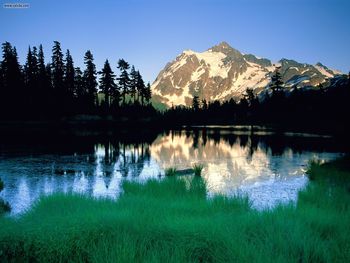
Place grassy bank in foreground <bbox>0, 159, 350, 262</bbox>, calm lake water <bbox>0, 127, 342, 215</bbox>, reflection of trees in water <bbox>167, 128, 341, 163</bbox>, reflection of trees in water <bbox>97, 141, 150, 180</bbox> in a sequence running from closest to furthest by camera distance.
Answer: grassy bank in foreground <bbox>0, 159, 350, 262</bbox>, calm lake water <bbox>0, 127, 342, 215</bbox>, reflection of trees in water <bbox>97, 141, 150, 180</bbox>, reflection of trees in water <bbox>167, 128, 341, 163</bbox>

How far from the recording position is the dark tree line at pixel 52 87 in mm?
73188

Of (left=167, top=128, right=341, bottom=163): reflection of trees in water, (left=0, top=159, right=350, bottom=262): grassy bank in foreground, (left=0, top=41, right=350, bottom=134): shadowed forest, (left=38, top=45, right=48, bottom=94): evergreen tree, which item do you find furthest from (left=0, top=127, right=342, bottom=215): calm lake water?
(left=38, top=45, right=48, bottom=94): evergreen tree

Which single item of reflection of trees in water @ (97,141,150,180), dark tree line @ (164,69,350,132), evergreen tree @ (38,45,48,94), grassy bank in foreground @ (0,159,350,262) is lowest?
reflection of trees in water @ (97,141,150,180)

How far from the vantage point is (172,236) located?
27.2 ft

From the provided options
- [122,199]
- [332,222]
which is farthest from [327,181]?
[122,199]

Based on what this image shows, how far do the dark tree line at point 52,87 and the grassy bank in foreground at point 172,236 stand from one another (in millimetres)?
67164

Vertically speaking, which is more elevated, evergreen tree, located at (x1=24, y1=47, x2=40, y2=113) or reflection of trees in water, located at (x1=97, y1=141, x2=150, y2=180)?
evergreen tree, located at (x1=24, y1=47, x2=40, y2=113)

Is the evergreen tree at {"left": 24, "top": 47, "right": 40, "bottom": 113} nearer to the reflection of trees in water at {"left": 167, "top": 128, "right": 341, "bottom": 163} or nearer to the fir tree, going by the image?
the fir tree

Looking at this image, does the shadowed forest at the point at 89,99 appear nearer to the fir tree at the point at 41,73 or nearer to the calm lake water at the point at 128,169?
the fir tree at the point at 41,73

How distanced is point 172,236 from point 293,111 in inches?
3671

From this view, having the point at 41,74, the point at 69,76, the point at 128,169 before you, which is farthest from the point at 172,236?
the point at 69,76

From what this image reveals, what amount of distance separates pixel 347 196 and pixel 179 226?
7876 mm

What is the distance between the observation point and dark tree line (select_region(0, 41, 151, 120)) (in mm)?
73188

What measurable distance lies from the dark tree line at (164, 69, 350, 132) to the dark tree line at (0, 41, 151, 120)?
2151 centimetres
